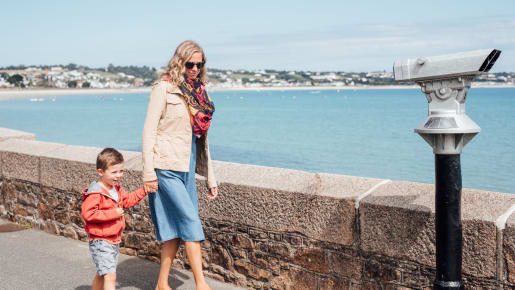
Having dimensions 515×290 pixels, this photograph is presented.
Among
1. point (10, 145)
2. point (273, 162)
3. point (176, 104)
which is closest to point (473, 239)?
point (176, 104)

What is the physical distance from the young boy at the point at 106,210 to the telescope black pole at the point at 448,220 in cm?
192

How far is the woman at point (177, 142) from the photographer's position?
3.55 metres

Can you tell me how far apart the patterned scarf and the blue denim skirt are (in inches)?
4.5

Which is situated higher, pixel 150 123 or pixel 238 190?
pixel 150 123

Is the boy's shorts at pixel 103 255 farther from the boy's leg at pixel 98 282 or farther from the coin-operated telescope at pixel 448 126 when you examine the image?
the coin-operated telescope at pixel 448 126

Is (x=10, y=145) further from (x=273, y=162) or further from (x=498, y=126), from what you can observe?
Result: (x=498, y=126)

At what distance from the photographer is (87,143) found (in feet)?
127

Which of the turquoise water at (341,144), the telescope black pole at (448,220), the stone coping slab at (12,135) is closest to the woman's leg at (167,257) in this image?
the telescope black pole at (448,220)

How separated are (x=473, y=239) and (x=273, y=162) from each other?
89.0ft

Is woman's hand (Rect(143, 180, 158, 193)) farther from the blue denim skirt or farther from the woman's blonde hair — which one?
the woman's blonde hair

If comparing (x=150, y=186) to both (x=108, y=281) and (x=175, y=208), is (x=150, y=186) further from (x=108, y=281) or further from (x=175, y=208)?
(x=108, y=281)

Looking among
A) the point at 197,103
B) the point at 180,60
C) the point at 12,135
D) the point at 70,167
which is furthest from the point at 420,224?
the point at 12,135

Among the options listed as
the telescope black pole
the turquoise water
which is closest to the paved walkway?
the telescope black pole

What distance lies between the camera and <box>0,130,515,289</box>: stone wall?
290 cm
